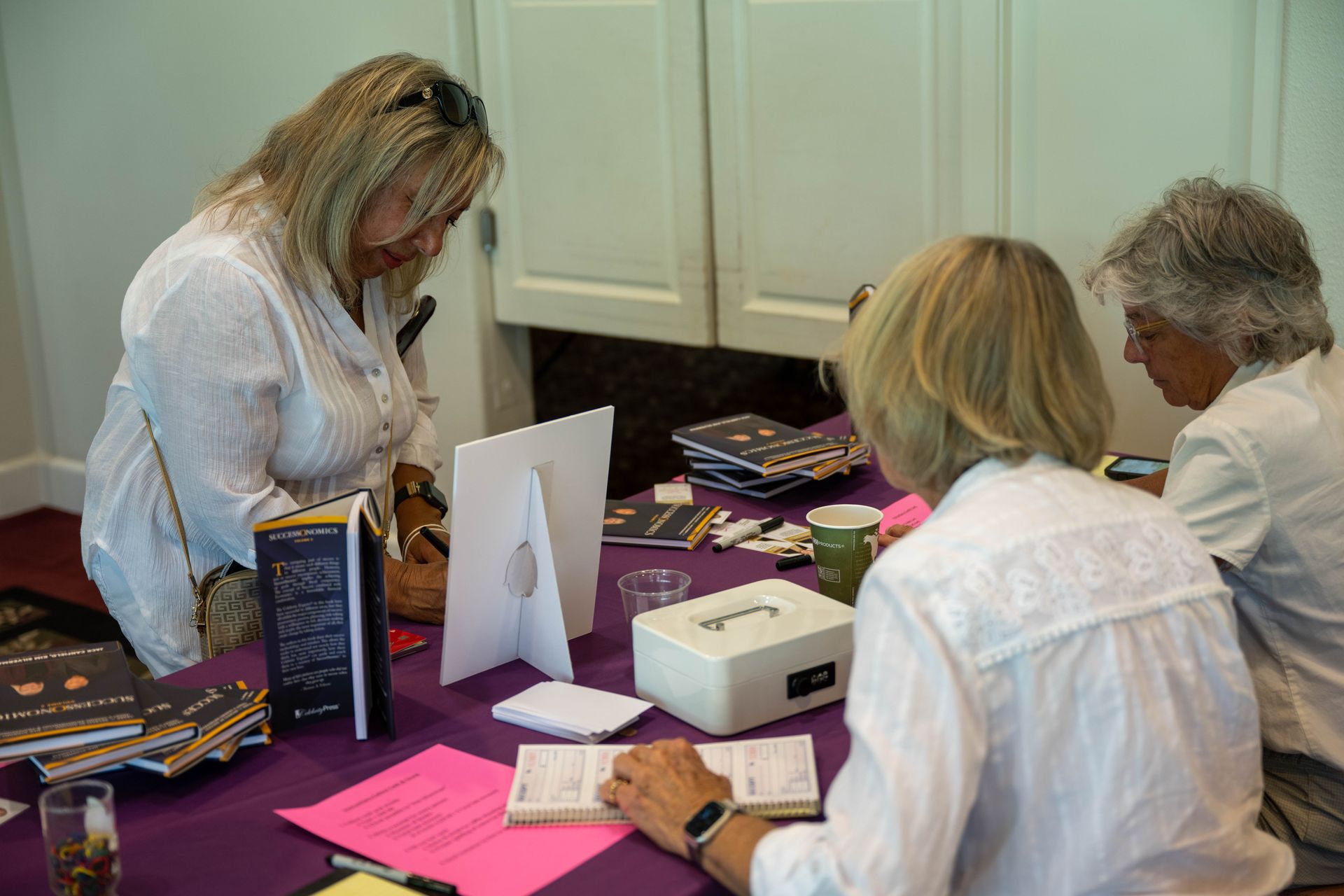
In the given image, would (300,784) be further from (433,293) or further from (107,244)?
(107,244)

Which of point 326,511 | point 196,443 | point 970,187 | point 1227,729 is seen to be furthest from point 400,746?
point 970,187

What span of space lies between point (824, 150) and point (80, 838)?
97.2 inches

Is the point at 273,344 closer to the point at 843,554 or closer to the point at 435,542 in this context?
the point at 435,542

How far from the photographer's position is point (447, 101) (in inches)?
72.2

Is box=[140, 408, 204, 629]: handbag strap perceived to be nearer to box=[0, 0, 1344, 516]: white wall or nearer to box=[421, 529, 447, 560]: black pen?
box=[421, 529, 447, 560]: black pen

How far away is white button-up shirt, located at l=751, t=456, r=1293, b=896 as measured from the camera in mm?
1017

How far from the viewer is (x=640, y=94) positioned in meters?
3.40

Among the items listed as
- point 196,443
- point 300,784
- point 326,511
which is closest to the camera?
point 300,784

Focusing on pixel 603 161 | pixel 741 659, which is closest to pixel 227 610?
pixel 741 659

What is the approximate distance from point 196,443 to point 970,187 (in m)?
1.92

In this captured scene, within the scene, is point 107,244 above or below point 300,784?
above

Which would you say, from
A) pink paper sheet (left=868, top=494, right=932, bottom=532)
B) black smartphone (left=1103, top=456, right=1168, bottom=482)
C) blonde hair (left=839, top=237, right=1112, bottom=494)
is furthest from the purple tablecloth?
black smartphone (left=1103, top=456, right=1168, bottom=482)

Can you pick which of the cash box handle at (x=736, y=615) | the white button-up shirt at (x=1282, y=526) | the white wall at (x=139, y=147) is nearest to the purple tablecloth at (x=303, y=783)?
the cash box handle at (x=736, y=615)

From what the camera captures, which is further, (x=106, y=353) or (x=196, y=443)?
(x=106, y=353)
